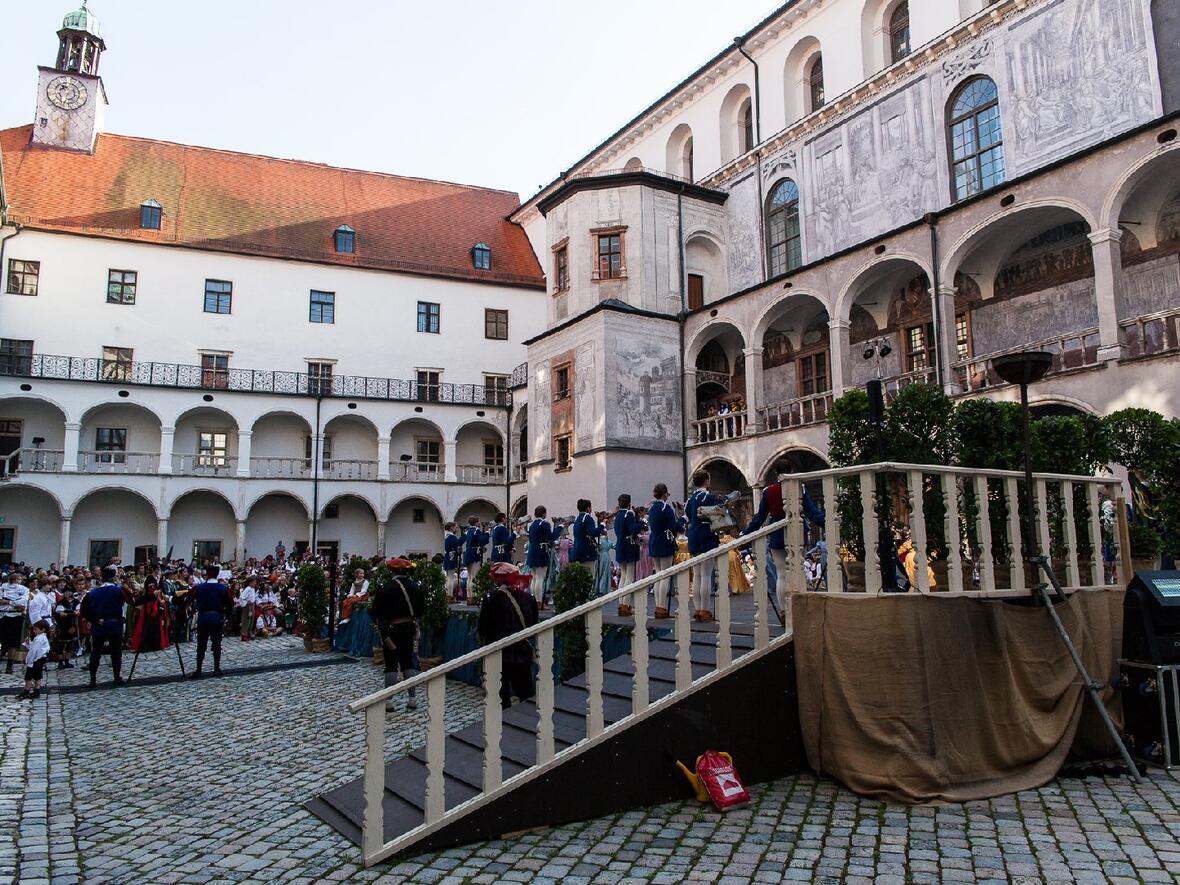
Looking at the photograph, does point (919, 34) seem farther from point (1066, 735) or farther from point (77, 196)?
point (77, 196)

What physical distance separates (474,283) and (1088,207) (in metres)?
28.4

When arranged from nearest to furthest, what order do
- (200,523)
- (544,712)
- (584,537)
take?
1. (544,712)
2. (584,537)
3. (200,523)

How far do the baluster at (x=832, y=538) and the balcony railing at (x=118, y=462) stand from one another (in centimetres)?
3348

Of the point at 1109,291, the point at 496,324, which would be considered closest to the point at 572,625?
the point at 1109,291

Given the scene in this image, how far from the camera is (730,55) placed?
29.2 metres

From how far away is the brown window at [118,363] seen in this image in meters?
34.8

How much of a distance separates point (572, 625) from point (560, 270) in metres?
21.5

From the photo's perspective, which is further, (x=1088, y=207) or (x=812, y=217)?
(x=812, y=217)

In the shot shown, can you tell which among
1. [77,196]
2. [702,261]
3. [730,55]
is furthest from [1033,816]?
[77,196]

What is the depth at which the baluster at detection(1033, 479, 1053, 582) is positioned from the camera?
7371 millimetres

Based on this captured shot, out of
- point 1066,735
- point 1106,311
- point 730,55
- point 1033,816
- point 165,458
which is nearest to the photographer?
point 1033,816

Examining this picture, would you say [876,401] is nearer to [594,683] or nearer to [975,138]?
[594,683]

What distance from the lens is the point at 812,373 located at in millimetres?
26406

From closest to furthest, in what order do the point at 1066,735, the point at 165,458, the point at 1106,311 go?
the point at 1066,735, the point at 1106,311, the point at 165,458
